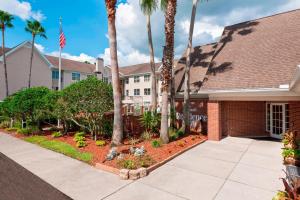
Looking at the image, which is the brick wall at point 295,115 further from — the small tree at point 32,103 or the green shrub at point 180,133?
the small tree at point 32,103

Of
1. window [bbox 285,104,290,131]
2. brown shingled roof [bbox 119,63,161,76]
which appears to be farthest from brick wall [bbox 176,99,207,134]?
brown shingled roof [bbox 119,63,161,76]

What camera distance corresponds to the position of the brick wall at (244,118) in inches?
526

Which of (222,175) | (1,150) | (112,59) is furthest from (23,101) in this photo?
(222,175)

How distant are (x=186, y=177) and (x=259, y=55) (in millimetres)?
9877

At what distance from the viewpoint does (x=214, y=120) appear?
1228cm

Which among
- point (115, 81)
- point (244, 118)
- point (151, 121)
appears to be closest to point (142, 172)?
point (115, 81)

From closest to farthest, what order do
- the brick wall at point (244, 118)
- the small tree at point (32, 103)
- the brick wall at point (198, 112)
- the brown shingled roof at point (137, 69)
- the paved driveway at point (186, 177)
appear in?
the paved driveway at point (186, 177) < the brick wall at point (244, 118) < the small tree at point (32, 103) < the brick wall at point (198, 112) < the brown shingled roof at point (137, 69)

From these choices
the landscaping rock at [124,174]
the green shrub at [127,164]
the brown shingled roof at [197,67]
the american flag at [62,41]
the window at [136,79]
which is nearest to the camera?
the landscaping rock at [124,174]

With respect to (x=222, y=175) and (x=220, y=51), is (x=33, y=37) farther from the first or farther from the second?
(x=222, y=175)

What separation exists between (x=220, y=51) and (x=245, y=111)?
505 centimetres

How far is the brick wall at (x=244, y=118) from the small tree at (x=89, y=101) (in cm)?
814

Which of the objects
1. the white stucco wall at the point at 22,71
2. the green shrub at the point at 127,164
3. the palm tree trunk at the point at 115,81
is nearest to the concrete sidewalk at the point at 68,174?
the green shrub at the point at 127,164

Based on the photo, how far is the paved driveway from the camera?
5.70 m

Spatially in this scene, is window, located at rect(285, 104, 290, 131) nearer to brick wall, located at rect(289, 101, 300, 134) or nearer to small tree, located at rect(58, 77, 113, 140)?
brick wall, located at rect(289, 101, 300, 134)
